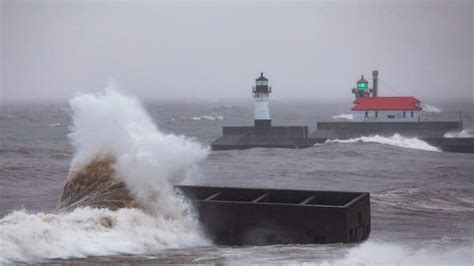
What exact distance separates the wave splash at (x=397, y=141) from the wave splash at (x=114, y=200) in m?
21.1

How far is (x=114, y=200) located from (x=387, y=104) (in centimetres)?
2783

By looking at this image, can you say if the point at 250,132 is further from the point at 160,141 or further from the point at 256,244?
the point at 256,244

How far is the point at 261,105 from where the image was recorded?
32.9m

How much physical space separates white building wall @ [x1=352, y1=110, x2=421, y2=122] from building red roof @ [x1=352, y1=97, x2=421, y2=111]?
8.2 inches

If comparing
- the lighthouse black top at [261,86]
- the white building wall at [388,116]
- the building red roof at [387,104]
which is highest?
the lighthouse black top at [261,86]

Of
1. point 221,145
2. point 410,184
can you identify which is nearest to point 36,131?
point 221,145

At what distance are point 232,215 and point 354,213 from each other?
1.73 metres

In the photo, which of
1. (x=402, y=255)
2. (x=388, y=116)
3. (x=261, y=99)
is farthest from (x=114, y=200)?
(x=388, y=116)

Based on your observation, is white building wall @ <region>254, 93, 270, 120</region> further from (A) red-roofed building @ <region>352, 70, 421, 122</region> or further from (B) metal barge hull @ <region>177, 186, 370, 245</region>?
(B) metal barge hull @ <region>177, 186, 370, 245</region>

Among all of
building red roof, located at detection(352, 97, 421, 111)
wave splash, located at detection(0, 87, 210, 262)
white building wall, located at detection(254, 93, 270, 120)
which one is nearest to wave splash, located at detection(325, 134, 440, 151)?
building red roof, located at detection(352, 97, 421, 111)

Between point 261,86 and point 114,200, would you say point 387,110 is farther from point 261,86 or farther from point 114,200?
point 114,200

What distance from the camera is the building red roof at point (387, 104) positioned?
36.8 metres

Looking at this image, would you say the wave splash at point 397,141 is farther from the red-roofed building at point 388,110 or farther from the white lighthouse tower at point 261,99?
the white lighthouse tower at point 261,99

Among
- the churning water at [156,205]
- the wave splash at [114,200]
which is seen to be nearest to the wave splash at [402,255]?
the churning water at [156,205]
